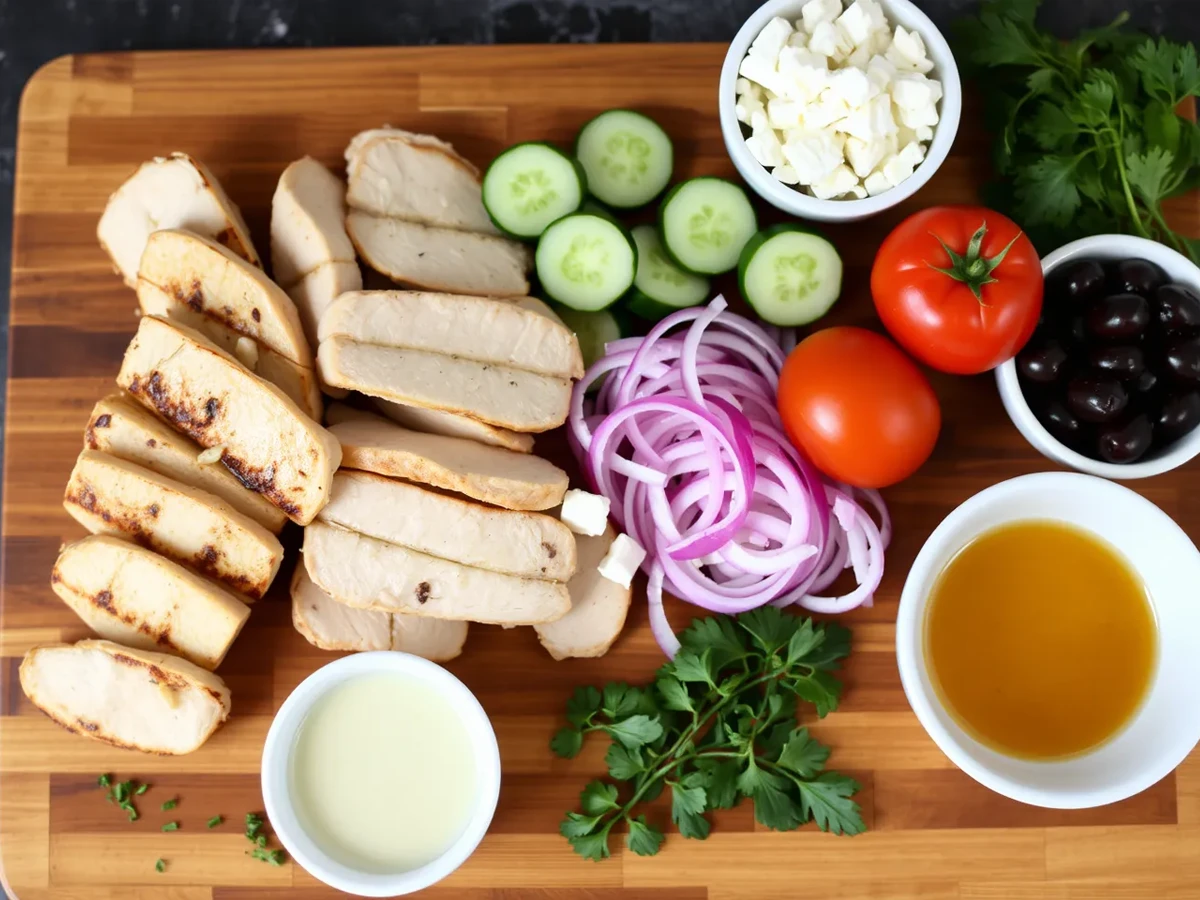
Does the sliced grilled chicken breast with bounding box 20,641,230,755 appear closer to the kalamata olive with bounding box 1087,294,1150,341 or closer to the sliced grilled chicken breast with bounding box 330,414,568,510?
the sliced grilled chicken breast with bounding box 330,414,568,510

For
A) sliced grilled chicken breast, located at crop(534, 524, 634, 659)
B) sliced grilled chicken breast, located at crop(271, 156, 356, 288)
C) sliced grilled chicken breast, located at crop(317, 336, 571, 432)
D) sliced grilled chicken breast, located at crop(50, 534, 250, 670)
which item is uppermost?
sliced grilled chicken breast, located at crop(271, 156, 356, 288)

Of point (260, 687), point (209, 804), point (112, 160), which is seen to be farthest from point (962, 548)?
point (112, 160)

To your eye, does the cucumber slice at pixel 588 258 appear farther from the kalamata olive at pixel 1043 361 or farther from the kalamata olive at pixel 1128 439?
the kalamata olive at pixel 1128 439

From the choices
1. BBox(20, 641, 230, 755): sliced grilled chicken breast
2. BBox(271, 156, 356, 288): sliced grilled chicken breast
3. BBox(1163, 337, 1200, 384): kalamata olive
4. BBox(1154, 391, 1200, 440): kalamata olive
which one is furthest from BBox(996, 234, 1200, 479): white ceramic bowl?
BBox(20, 641, 230, 755): sliced grilled chicken breast

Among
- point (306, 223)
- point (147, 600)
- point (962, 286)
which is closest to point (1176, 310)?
point (962, 286)

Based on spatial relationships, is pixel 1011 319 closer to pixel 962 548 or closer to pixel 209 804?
pixel 962 548

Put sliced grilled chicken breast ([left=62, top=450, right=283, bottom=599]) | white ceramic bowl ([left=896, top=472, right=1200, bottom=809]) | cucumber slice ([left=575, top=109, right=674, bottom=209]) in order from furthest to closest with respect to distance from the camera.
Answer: cucumber slice ([left=575, top=109, right=674, bottom=209]) < sliced grilled chicken breast ([left=62, top=450, right=283, bottom=599]) < white ceramic bowl ([left=896, top=472, right=1200, bottom=809])
